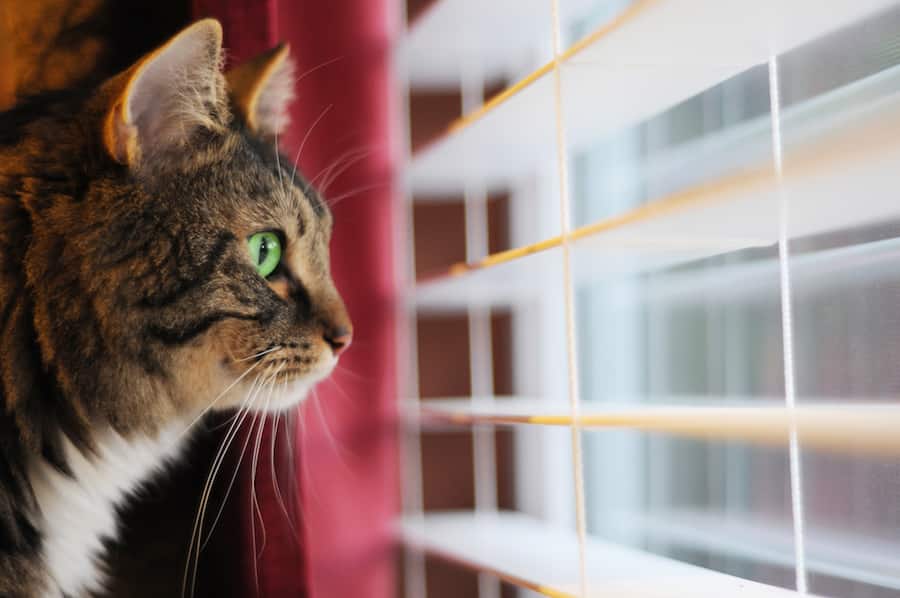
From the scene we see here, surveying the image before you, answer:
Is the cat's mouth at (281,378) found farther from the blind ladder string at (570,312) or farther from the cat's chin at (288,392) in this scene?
the blind ladder string at (570,312)

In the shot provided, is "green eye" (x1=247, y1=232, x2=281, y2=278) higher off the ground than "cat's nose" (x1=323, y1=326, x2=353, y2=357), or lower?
higher

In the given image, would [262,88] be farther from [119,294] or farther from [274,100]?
[119,294]

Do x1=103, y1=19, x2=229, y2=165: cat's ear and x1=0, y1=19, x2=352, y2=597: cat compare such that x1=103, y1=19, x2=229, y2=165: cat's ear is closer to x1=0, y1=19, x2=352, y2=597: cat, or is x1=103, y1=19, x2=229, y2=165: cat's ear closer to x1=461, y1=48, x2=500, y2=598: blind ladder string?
x1=0, y1=19, x2=352, y2=597: cat

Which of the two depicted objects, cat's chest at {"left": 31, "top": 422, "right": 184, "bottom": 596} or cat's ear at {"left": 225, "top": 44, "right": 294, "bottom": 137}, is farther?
cat's ear at {"left": 225, "top": 44, "right": 294, "bottom": 137}

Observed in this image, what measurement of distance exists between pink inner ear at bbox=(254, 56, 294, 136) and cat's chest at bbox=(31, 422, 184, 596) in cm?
47

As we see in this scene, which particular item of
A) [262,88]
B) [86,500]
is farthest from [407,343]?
[86,500]

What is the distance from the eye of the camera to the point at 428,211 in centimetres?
182

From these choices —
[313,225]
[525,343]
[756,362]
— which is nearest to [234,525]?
[313,225]

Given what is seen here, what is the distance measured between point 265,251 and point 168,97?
231 millimetres

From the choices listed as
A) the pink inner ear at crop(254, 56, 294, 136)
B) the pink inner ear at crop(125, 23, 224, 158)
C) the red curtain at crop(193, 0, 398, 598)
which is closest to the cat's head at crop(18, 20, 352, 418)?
the pink inner ear at crop(125, 23, 224, 158)

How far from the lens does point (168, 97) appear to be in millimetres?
1068

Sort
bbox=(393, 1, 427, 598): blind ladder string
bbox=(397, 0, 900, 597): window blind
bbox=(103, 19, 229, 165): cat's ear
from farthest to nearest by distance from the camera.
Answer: bbox=(393, 1, 427, 598): blind ladder string
bbox=(103, 19, 229, 165): cat's ear
bbox=(397, 0, 900, 597): window blind

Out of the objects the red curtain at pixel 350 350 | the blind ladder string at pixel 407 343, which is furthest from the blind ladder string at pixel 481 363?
the red curtain at pixel 350 350

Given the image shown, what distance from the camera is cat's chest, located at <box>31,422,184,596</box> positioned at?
1.05 metres
